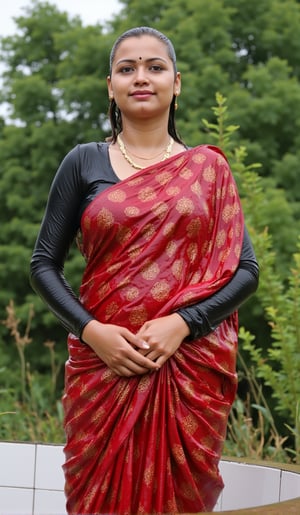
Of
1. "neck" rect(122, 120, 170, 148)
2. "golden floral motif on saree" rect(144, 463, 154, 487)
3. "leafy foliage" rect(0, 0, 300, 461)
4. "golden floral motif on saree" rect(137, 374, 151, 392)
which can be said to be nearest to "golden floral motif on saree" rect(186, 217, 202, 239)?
"neck" rect(122, 120, 170, 148)

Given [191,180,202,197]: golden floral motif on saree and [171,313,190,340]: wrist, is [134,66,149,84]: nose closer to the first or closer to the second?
[191,180,202,197]: golden floral motif on saree

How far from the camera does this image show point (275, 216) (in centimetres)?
807

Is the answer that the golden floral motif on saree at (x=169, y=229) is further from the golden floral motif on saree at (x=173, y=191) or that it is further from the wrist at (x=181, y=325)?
the wrist at (x=181, y=325)

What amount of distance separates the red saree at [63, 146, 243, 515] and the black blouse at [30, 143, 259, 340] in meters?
0.06

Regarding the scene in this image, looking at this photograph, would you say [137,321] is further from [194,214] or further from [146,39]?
[146,39]

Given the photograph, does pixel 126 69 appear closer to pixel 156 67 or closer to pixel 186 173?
pixel 156 67

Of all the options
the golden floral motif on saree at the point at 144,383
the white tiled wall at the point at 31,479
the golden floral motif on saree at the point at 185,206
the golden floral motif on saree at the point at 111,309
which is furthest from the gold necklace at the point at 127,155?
the white tiled wall at the point at 31,479

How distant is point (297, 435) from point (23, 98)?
7402mm

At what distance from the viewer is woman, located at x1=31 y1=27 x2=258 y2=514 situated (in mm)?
2586

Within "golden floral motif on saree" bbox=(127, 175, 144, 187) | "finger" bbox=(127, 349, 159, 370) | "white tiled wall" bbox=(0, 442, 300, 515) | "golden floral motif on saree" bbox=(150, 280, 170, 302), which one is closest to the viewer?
"finger" bbox=(127, 349, 159, 370)

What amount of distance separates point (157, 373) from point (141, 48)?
40.7 inches

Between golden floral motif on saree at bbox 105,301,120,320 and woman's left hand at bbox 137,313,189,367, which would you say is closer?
woman's left hand at bbox 137,313,189,367

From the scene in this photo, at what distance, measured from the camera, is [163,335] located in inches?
101

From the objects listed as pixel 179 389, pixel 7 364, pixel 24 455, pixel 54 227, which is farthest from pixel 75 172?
pixel 7 364
